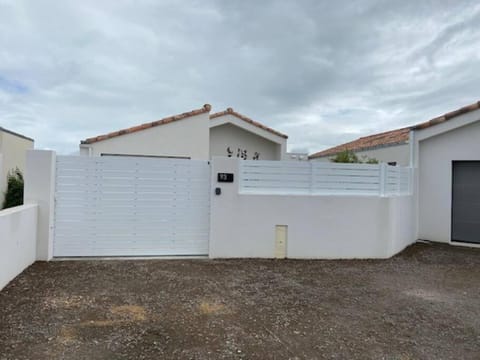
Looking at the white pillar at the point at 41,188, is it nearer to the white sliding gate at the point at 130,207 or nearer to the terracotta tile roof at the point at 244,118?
the white sliding gate at the point at 130,207

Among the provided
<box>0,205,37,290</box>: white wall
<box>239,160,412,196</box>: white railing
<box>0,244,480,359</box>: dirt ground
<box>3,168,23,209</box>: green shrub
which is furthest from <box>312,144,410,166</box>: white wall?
<box>3,168,23,209</box>: green shrub

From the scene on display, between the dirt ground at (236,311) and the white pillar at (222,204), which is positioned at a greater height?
the white pillar at (222,204)

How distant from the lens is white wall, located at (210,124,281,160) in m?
13.8

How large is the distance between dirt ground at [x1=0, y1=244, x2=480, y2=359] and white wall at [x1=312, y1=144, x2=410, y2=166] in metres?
6.55

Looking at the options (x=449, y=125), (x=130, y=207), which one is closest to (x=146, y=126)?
(x=130, y=207)

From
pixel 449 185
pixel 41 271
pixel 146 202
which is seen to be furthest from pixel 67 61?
pixel 449 185

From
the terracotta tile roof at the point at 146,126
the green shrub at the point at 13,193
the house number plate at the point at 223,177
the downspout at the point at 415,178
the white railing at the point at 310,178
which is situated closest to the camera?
the house number plate at the point at 223,177

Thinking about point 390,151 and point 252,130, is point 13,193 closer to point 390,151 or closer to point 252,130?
point 252,130

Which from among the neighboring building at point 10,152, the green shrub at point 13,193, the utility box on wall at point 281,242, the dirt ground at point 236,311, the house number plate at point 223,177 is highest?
the neighboring building at point 10,152

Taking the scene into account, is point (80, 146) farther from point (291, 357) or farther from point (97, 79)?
point (291, 357)

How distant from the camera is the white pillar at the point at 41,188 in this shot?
22.9 feet

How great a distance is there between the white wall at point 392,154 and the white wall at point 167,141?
8235mm

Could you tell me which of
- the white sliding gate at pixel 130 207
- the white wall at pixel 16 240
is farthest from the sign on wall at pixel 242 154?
the white wall at pixel 16 240

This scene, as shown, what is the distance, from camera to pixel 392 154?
13914mm
